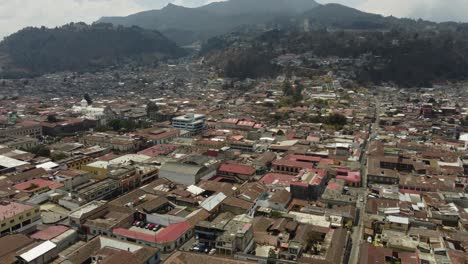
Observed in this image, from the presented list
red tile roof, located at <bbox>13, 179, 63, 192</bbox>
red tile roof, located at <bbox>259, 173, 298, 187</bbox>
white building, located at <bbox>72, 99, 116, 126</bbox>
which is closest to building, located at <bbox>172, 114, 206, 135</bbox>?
white building, located at <bbox>72, 99, 116, 126</bbox>

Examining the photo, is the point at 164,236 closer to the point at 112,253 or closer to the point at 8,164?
the point at 112,253

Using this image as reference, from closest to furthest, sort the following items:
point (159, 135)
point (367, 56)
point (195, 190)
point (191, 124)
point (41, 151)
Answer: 1. point (195, 190)
2. point (41, 151)
3. point (159, 135)
4. point (191, 124)
5. point (367, 56)

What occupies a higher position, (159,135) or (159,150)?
(159,135)

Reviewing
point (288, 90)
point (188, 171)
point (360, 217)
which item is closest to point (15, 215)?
point (188, 171)

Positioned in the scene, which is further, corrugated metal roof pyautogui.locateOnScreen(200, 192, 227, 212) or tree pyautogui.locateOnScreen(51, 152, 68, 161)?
tree pyautogui.locateOnScreen(51, 152, 68, 161)

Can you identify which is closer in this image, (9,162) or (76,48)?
(9,162)

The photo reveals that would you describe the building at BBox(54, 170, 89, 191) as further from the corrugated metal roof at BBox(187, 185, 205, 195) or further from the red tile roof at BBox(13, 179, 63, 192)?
the corrugated metal roof at BBox(187, 185, 205, 195)
